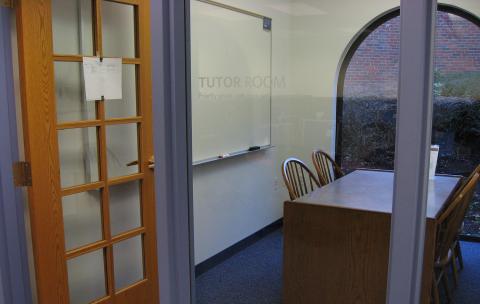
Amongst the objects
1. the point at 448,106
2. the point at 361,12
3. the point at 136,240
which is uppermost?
the point at 361,12

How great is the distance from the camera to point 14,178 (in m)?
2.02

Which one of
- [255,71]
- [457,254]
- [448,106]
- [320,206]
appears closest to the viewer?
[448,106]

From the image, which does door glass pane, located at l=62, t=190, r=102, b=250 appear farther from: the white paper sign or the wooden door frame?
the white paper sign

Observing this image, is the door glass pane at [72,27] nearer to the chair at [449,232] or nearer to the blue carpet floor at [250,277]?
the blue carpet floor at [250,277]

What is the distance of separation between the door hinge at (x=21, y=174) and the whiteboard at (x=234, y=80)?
0.85m

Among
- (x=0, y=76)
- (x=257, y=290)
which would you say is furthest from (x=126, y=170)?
(x=257, y=290)

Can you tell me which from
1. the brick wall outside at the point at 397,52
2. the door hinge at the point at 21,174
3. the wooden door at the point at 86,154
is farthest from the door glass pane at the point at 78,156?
the brick wall outside at the point at 397,52

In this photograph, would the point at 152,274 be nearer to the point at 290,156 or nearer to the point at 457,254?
the point at 290,156

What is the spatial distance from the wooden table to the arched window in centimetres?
8

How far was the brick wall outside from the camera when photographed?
1.15 metres

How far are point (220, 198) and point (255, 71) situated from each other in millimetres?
914

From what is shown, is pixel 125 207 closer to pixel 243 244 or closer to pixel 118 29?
pixel 243 244

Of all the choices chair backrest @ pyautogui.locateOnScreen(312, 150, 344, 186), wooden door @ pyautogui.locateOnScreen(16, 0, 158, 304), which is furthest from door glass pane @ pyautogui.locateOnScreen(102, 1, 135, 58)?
chair backrest @ pyautogui.locateOnScreen(312, 150, 344, 186)

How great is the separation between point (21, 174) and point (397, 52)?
1.73m
